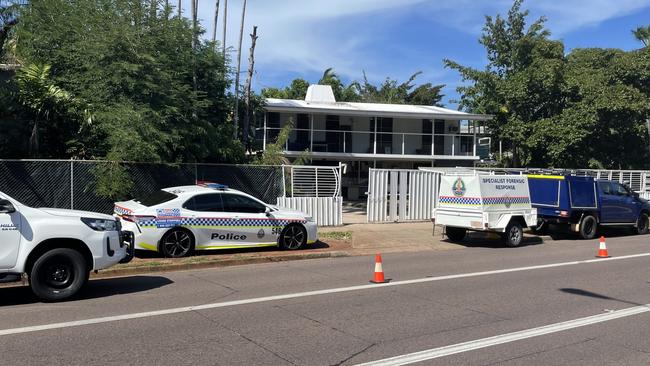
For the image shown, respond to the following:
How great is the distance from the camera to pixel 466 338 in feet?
19.6

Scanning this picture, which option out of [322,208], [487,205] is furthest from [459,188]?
[322,208]

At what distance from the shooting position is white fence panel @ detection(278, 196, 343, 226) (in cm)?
1653

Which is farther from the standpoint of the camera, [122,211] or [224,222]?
[224,222]

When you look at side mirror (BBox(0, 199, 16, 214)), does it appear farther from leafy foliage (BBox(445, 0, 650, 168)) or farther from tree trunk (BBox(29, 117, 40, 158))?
leafy foliage (BBox(445, 0, 650, 168))

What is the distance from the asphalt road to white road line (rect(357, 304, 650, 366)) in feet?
0.10

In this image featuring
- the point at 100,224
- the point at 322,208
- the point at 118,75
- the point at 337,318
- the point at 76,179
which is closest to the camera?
the point at 337,318

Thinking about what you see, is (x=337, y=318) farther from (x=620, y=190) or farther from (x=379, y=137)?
(x=379, y=137)

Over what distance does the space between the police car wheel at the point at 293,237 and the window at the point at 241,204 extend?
776 millimetres

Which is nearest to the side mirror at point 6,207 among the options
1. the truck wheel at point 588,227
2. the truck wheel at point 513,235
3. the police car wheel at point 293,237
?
the police car wheel at point 293,237

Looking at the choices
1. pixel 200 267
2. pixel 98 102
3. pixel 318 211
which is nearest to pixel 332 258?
pixel 200 267

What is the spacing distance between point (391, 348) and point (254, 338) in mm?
1468

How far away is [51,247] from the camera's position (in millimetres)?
7477

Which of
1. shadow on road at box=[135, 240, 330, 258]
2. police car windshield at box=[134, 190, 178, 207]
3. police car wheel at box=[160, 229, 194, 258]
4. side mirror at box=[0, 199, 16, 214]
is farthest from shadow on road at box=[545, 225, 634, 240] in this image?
side mirror at box=[0, 199, 16, 214]

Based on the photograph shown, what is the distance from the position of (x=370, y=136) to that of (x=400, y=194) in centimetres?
1195
